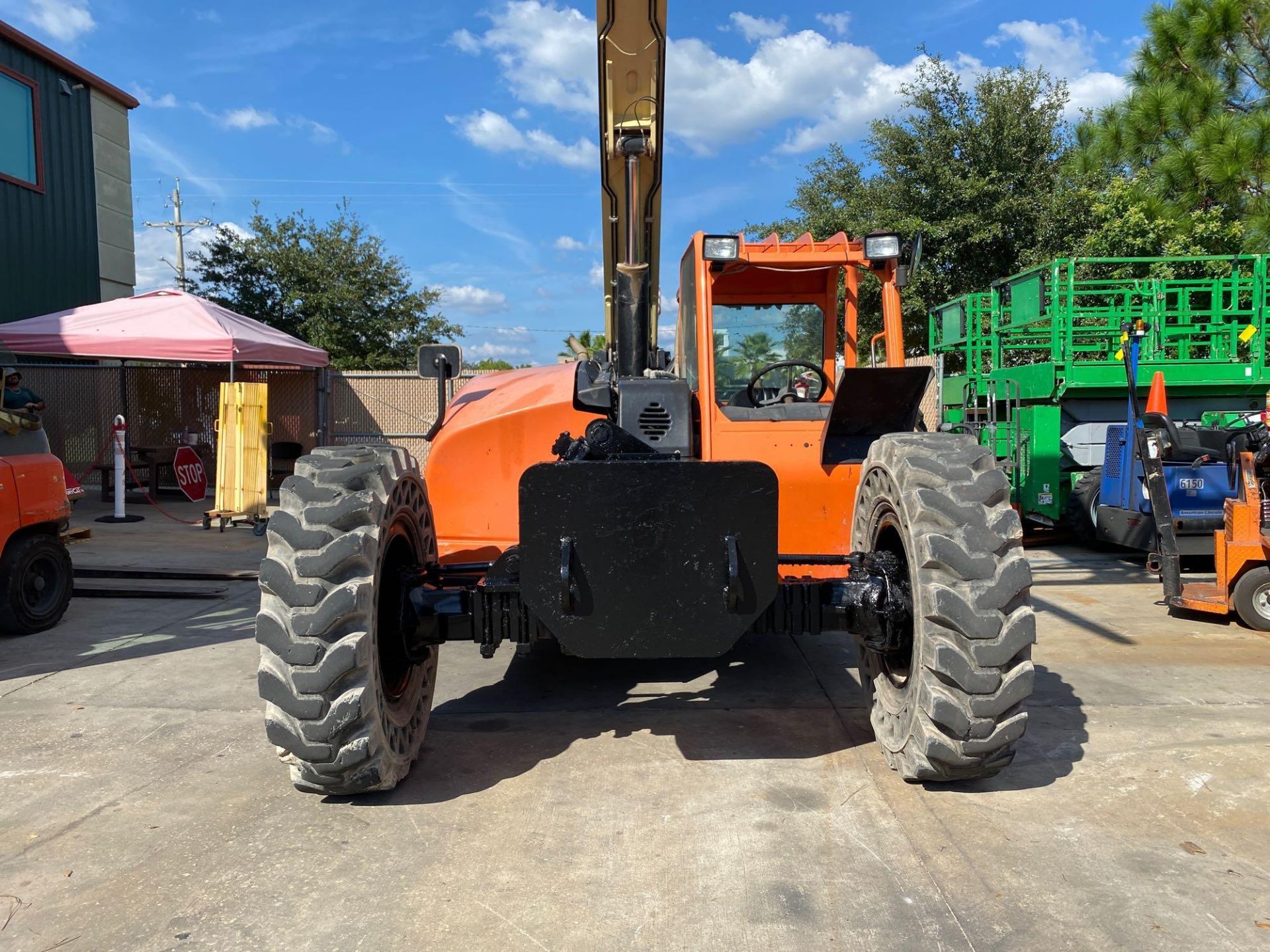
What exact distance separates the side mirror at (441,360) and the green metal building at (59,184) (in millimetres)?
13096

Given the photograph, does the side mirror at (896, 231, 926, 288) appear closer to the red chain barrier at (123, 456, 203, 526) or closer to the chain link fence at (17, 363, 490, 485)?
the red chain barrier at (123, 456, 203, 526)

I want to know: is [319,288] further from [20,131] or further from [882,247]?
[882,247]

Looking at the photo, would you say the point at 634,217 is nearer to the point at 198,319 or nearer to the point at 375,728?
the point at 375,728

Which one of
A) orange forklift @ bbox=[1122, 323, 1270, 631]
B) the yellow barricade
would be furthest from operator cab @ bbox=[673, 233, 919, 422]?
the yellow barricade

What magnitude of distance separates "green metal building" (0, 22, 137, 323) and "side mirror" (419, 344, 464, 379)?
1310 centimetres

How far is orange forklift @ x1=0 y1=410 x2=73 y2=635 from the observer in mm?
6594

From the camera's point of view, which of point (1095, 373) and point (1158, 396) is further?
point (1095, 373)

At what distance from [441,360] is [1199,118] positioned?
57.4ft

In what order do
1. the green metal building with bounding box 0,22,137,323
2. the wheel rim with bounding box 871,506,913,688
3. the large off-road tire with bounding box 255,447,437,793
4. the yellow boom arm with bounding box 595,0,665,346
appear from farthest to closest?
the green metal building with bounding box 0,22,137,323 < the yellow boom arm with bounding box 595,0,665,346 < the wheel rim with bounding box 871,506,913,688 < the large off-road tire with bounding box 255,447,437,793

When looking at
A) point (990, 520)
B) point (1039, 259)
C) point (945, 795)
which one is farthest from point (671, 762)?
point (1039, 259)

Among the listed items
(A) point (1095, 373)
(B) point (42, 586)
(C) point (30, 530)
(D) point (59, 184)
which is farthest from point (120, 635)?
(D) point (59, 184)

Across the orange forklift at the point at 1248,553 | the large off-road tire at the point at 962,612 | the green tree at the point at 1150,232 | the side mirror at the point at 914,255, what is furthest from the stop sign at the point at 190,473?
the green tree at the point at 1150,232

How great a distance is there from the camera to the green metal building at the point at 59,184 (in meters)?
14.9

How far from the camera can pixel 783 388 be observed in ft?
18.9
